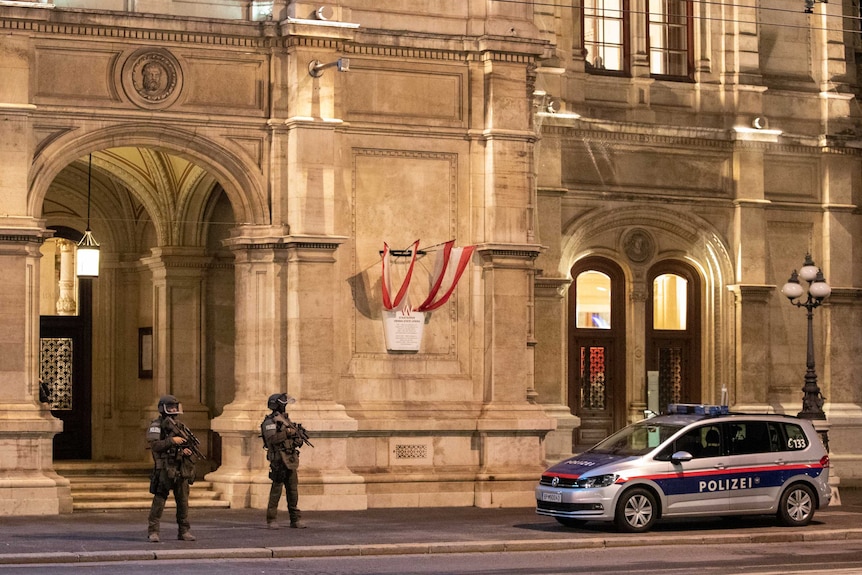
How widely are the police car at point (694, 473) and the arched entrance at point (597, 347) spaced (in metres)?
8.07

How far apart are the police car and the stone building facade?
12.5 feet

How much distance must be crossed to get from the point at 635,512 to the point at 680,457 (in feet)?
3.25

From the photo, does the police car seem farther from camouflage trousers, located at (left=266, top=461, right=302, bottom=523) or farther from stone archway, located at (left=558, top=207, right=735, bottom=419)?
stone archway, located at (left=558, top=207, right=735, bottom=419)

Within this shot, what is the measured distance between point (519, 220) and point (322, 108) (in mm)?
3810

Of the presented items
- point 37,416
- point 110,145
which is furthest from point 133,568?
point 110,145

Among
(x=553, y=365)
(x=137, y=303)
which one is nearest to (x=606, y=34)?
(x=553, y=365)

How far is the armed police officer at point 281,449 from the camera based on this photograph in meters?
22.8

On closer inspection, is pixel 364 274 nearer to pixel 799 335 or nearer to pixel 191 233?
pixel 191 233

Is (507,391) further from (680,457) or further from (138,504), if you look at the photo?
(138,504)

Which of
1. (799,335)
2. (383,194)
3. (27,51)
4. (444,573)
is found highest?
(27,51)

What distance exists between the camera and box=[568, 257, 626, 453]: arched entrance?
33375 millimetres

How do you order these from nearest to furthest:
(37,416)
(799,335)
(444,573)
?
(444,573) < (37,416) < (799,335)

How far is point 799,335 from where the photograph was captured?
3481cm

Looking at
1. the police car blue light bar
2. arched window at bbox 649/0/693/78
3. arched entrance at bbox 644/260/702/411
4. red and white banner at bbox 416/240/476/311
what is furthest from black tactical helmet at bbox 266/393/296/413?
arched window at bbox 649/0/693/78
